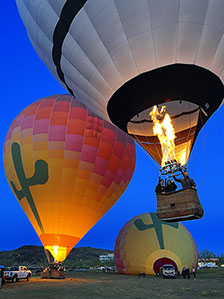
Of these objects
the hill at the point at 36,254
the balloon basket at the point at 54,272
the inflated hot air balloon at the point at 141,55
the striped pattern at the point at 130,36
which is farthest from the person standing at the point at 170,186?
the hill at the point at 36,254

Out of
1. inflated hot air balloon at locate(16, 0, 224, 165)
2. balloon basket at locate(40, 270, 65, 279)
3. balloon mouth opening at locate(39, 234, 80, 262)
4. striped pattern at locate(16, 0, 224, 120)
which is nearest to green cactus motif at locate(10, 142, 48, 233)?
balloon mouth opening at locate(39, 234, 80, 262)

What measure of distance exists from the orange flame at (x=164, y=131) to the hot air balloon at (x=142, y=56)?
18 cm

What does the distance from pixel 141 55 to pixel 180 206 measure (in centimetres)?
417

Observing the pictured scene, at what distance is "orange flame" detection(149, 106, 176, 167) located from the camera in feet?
29.1

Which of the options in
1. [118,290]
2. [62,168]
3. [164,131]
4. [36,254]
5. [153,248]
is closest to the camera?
[164,131]

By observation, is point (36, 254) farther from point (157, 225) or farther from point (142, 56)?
point (142, 56)

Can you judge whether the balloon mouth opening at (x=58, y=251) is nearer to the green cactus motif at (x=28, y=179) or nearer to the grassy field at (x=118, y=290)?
the green cactus motif at (x=28, y=179)

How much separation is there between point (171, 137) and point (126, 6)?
4.03m

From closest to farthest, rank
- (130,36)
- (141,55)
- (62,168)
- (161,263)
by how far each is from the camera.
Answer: (130,36) < (141,55) < (62,168) < (161,263)

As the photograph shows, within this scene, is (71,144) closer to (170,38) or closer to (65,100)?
(65,100)

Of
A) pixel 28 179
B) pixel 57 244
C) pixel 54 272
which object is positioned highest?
pixel 28 179

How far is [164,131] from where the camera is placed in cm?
922

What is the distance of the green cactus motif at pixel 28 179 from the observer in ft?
51.6

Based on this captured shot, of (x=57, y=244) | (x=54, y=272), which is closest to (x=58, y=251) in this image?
(x=57, y=244)
